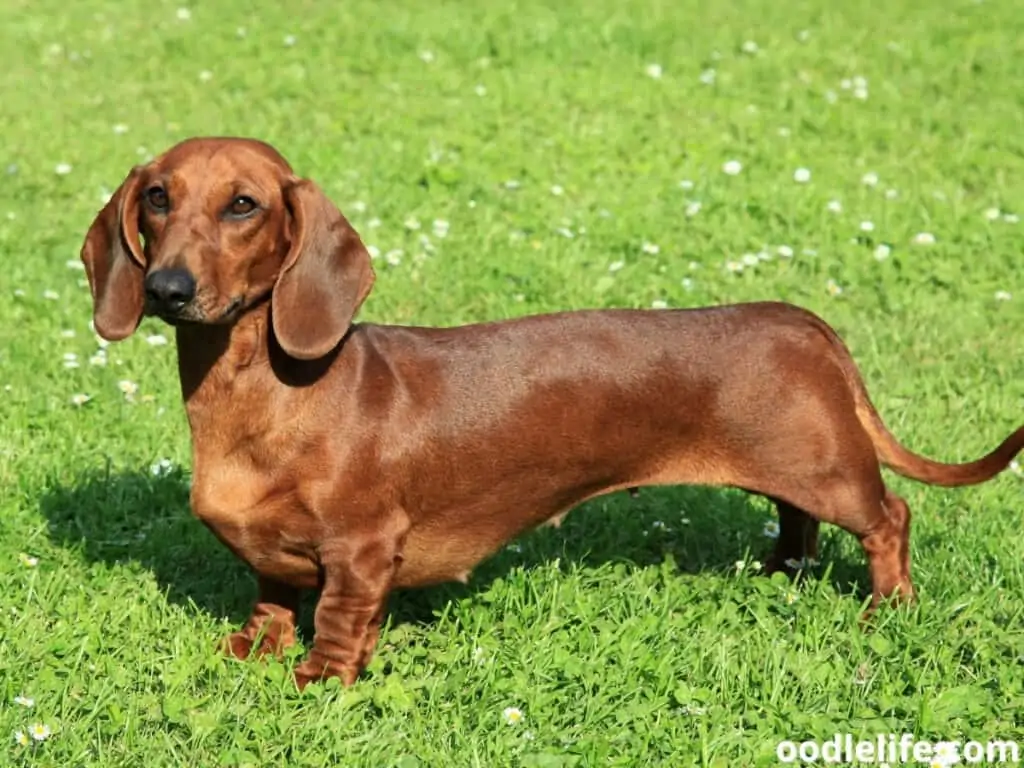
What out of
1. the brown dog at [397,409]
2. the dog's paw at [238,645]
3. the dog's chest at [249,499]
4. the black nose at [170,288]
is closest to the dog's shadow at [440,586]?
the dog's paw at [238,645]

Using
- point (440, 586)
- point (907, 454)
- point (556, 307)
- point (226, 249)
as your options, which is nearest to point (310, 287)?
point (226, 249)

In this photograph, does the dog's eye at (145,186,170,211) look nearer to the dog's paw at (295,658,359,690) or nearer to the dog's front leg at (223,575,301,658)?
the dog's front leg at (223,575,301,658)

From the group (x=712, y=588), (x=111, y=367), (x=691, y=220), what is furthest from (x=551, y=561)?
(x=691, y=220)

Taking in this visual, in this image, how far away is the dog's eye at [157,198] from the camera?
10.9ft

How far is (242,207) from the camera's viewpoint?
10.8 ft

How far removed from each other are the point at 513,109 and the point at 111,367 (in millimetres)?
3639

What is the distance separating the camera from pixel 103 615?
3844 millimetres

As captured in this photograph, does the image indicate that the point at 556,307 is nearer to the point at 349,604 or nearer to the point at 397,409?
the point at 397,409

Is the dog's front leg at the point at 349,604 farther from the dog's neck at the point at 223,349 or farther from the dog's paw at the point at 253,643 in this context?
the dog's neck at the point at 223,349

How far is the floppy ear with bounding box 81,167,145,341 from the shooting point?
136 inches

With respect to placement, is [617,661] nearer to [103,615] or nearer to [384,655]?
[384,655]

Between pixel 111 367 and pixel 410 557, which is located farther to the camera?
pixel 111 367

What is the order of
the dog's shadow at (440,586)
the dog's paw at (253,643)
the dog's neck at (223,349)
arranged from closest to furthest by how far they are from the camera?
the dog's neck at (223,349), the dog's paw at (253,643), the dog's shadow at (440,586)

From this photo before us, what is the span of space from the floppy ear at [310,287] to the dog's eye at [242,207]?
4.4 inches
